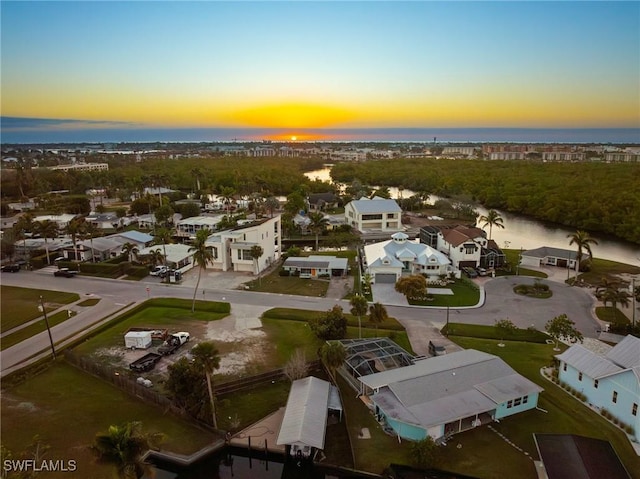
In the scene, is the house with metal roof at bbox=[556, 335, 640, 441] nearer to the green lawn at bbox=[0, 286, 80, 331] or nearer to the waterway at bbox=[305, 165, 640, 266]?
the waterway at bbox=[305, 165, 640, 266]

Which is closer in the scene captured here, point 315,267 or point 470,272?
point 470,272

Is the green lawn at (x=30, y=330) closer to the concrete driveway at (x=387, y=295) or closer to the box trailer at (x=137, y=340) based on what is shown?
the box trailer at (x=137, y=340)

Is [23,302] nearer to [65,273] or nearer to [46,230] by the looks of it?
[65,273]

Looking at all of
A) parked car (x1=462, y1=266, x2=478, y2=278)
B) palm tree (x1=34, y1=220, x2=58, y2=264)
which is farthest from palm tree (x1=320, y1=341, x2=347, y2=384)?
palm tree (x1=34, y1=220, x2=58, y2=264)

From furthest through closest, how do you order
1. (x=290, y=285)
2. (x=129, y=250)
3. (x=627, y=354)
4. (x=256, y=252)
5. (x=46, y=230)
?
(x=46, y=230) → (x=129, y=250) → (x=256, y=252) → (x=290, y=285) → (x=627, y=354)

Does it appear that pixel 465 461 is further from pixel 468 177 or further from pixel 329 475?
pixel 468 177

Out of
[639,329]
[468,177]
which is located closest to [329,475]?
[639,329]

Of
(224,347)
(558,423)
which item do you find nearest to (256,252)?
(224,347)
